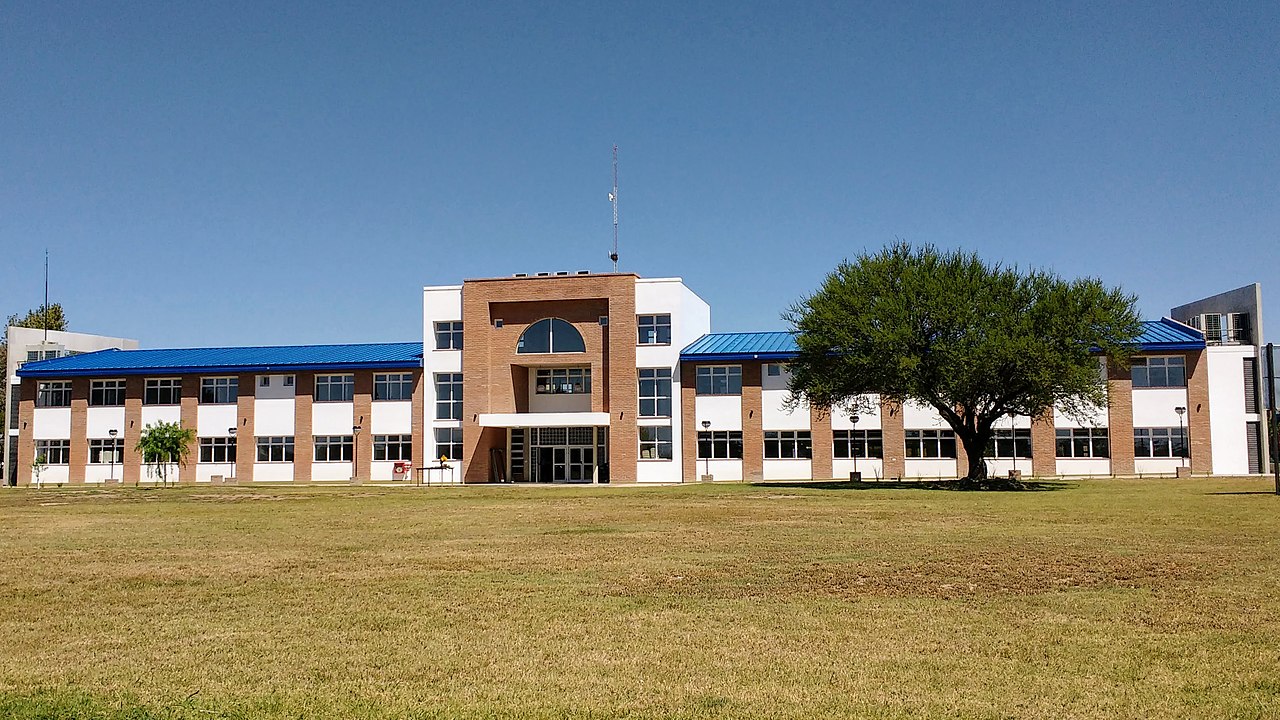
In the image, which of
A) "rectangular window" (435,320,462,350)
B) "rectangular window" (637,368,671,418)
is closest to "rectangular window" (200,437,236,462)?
"rectangular window" (435,320,462,350)

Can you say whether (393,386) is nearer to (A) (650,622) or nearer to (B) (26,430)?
(B) (26,430)

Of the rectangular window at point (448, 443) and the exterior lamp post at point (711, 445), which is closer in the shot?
the exterior lamp post at point (711, 445)

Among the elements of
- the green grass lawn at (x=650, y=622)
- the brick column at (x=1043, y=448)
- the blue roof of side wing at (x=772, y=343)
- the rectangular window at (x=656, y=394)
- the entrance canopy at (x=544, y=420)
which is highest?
the blue roof of side wing at (x=772, y=343)

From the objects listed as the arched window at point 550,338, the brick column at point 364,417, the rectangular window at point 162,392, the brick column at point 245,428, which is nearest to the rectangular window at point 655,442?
the arched window at point 550,338

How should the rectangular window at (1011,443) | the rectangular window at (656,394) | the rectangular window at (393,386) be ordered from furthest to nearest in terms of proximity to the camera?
1. the rectangular window at (393,386)
2. the rectangular window at (656,394)
3. the rectangular window at (1011,443)

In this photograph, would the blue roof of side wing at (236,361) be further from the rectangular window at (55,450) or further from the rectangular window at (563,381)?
the rectangular window at (563,381)

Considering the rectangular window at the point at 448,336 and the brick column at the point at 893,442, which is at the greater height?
the rectangular window at the point at 448,336

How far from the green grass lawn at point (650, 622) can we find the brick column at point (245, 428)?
40.4 meters

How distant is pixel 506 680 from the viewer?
8789 mm

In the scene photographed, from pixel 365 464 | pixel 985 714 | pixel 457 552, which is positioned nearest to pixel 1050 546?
pixel 457 552

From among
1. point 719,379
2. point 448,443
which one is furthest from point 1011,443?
point 448,443

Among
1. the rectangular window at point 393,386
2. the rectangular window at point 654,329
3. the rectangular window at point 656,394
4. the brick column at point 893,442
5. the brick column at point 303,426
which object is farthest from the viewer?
the brick column at point 303,426

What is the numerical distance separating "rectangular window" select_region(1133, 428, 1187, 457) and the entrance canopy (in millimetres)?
26443

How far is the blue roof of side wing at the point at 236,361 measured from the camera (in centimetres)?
6200
